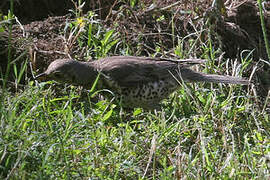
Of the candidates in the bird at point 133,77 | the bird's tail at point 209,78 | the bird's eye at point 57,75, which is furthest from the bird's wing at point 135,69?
the bird's eye at point 57,75

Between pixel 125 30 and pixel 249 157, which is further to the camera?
pixel 125 30

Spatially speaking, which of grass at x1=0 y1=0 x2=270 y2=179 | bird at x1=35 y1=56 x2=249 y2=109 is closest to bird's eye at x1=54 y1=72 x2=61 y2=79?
bird at x1=35 y1=56 x2=249 y2=109

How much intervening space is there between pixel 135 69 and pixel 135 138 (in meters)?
1.06

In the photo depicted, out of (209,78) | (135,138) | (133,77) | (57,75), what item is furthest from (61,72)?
(209,78)

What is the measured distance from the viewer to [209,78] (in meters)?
5.76

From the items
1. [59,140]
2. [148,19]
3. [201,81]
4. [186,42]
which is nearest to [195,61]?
[201,81]

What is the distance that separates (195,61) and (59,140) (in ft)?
6.43

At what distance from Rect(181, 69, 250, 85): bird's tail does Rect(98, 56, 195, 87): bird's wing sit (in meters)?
0.13

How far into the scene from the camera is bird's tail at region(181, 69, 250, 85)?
568 cm

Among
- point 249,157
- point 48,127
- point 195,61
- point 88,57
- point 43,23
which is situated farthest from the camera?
point 43,23

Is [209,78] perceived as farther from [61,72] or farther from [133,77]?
[61,72]

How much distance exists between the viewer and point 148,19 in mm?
7043

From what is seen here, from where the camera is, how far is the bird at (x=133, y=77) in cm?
562

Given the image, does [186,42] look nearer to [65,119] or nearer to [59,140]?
[65,119]
